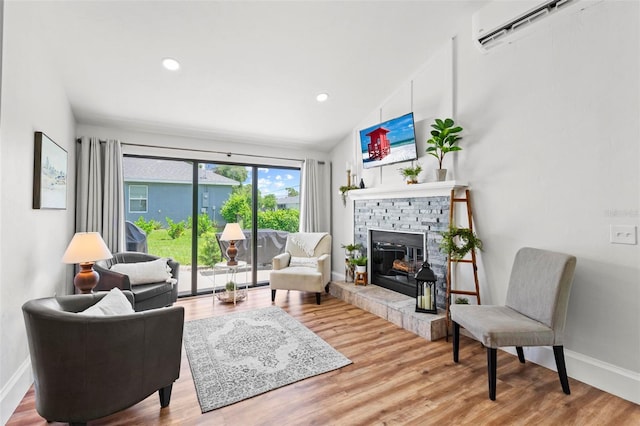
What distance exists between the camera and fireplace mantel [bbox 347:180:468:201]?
2.99 m

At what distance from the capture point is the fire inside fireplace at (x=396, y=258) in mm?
3633

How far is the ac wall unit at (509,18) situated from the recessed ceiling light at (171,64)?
9.29 ft

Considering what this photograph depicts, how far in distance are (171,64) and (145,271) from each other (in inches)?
85.3

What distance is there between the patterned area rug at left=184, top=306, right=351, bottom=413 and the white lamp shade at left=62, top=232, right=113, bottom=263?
110cm

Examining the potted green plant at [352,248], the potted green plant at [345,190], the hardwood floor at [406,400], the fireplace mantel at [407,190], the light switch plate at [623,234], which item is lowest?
the hardwood floor at [406,400]

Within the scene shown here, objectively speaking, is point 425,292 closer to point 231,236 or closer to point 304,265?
point 304,265

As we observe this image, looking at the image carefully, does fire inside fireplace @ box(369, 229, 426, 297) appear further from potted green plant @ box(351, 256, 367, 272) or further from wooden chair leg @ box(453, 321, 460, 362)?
wooden chair leg @ box(453, 321, 460, 362)

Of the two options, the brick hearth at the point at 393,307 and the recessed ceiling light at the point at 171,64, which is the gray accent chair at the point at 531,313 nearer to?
the brick hearth at the point at 393,307

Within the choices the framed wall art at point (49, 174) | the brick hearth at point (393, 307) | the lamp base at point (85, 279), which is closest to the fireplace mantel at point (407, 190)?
the brick hearth at point (393, 307)

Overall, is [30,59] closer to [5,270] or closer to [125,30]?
[125,30]

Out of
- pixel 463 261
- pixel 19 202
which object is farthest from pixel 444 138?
pixel 19 202

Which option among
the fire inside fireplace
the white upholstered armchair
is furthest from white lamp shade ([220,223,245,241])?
the fire inside fireplace

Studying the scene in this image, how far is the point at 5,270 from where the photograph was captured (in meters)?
1.76

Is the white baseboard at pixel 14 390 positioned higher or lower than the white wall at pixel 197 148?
lower
